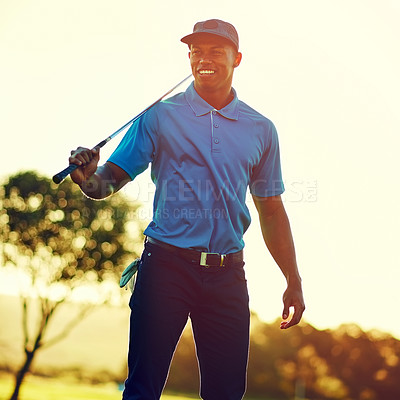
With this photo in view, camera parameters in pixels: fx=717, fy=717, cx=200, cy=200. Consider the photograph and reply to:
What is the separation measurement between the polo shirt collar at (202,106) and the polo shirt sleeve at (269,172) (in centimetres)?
31

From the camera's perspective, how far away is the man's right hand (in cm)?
388

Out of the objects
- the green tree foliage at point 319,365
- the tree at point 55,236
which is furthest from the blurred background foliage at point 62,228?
the green tree foliage at point 319,365

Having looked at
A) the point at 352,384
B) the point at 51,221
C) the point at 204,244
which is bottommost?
the point at 352,384

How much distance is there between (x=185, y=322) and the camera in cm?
432

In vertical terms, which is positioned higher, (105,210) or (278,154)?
(278,154)

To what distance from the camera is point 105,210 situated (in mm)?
31578

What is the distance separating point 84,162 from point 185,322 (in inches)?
45.8

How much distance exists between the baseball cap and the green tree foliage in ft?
154

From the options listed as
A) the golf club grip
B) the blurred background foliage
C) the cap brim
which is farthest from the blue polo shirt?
the blurred background foliage

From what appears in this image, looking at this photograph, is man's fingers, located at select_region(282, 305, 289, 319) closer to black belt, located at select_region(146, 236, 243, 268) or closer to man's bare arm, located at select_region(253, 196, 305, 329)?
man's bare arm, located at select_region(253, 196, 305, 329)

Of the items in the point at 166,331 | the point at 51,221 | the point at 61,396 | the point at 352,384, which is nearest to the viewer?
the point at 166,331

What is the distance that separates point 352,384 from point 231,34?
52.4m

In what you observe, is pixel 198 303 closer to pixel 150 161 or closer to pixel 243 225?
pixel 243 225

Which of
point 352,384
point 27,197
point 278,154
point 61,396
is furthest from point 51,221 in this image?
point 352,384
